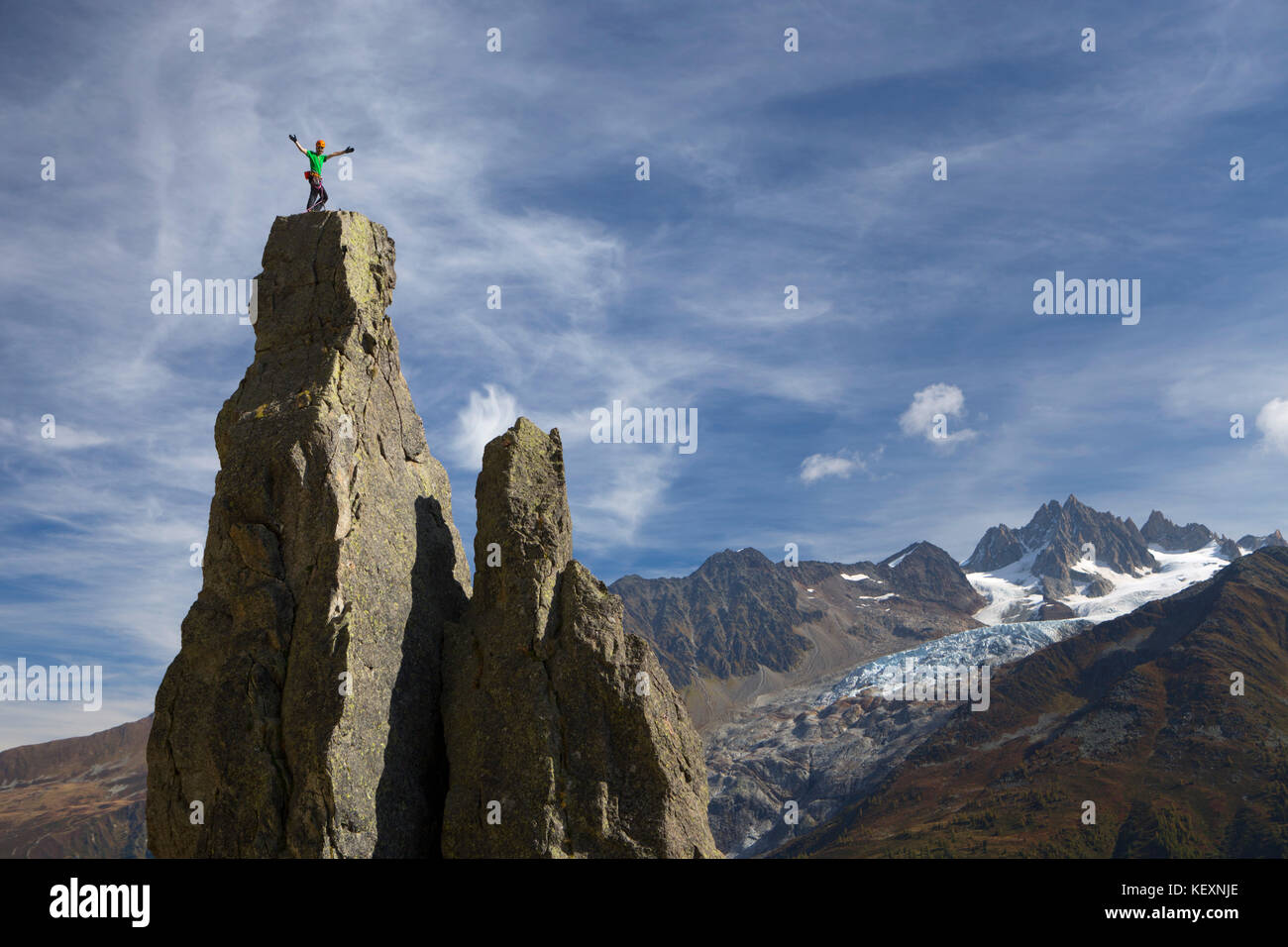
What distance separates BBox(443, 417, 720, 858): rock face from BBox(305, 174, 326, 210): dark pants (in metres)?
13.5

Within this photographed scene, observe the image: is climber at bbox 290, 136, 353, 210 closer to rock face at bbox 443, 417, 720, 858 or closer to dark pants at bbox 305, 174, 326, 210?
dark pants at bbox 305, 174, 326, 210

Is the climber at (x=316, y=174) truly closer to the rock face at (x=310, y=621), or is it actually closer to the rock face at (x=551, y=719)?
the rock face at (x=310, y=621)

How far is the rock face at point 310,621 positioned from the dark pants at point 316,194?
10.7 ft

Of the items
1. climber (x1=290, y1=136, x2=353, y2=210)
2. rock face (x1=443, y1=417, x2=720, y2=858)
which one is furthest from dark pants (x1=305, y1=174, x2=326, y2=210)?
rock face (x1=443, y1=417, x2=720, y2=858)

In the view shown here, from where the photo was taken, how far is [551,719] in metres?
30.8

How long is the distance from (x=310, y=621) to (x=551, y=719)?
7978 mm

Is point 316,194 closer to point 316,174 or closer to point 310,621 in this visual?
point 316,174

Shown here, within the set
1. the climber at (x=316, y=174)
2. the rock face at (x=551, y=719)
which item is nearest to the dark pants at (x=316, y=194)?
the climber at (x=316, y=174)

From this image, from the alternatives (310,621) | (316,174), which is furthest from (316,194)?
(310,621)

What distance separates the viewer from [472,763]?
101 feet

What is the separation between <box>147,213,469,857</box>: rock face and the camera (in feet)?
93.1
